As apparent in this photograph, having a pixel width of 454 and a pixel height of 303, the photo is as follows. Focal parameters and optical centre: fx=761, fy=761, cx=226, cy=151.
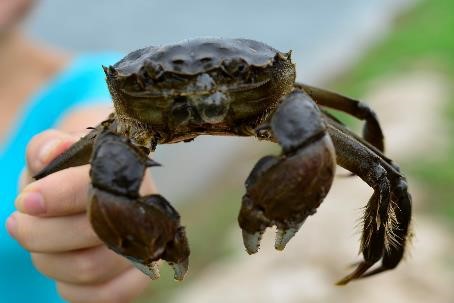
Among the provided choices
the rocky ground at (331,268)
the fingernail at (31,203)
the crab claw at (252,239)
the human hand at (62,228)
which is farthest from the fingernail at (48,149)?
the rocky ground at (331,268)

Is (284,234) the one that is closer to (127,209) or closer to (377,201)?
(127,209)

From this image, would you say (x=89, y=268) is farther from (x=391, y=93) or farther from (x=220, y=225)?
(x=391, y=93)

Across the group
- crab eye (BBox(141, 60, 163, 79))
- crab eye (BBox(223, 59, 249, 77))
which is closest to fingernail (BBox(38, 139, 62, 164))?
crab eye (BBox(141, 60, 163, 79))

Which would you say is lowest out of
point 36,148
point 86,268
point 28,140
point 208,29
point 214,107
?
point 208,29

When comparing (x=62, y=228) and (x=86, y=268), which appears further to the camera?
(x=86, y=268)

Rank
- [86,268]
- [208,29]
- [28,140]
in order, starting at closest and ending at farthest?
1. [86,268]
2. [28,140]
3. [208,29]

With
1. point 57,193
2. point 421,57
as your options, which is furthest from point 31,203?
point 421,57

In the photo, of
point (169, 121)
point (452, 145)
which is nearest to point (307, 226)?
point (452, 145)

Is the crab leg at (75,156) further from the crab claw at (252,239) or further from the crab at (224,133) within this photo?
the crab claw at (252,239)
